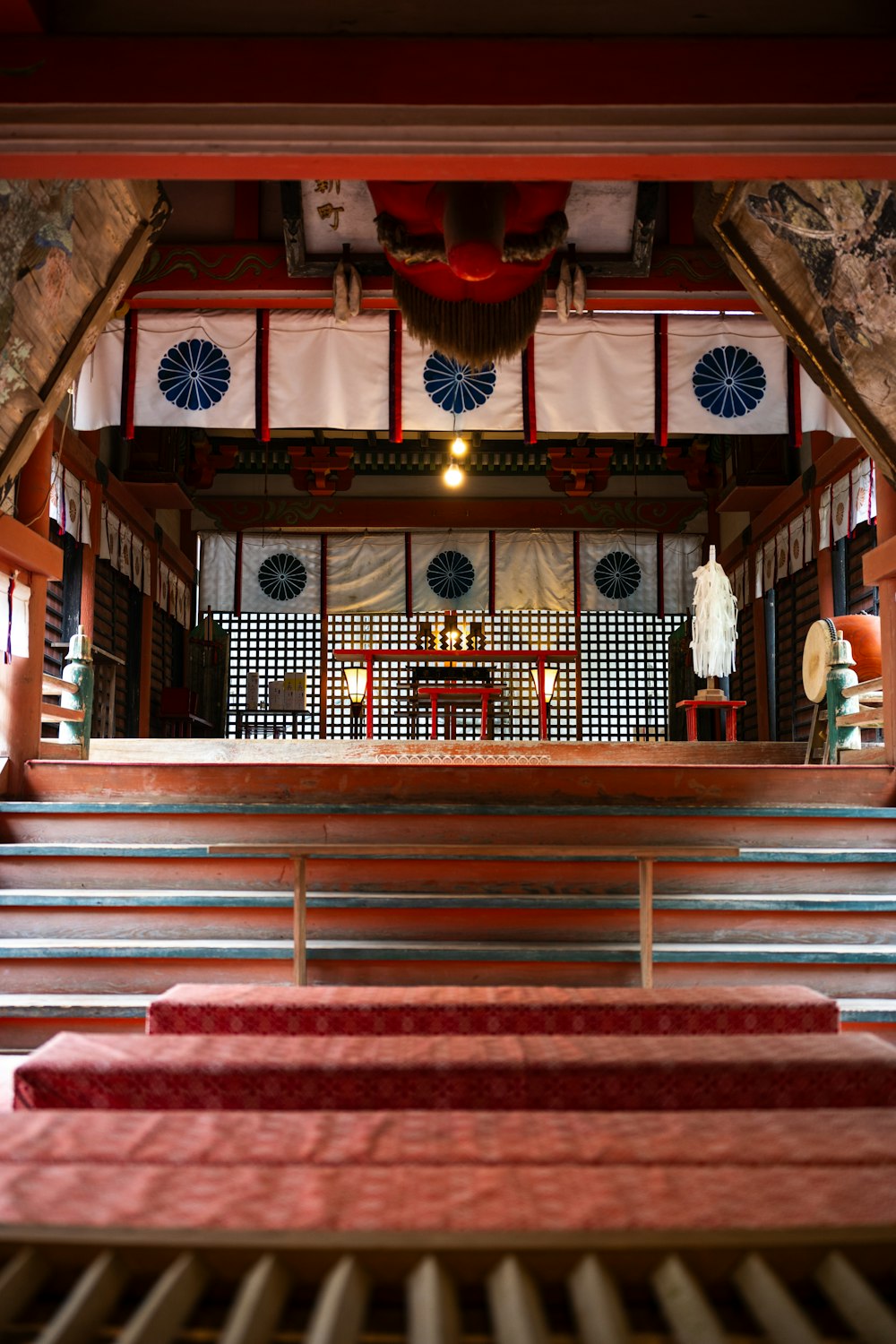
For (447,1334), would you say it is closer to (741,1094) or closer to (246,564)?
(741,1094)

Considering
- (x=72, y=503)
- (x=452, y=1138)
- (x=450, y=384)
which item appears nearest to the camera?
(x=452, y=1138)

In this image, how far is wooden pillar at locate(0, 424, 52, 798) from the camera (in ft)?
16.1

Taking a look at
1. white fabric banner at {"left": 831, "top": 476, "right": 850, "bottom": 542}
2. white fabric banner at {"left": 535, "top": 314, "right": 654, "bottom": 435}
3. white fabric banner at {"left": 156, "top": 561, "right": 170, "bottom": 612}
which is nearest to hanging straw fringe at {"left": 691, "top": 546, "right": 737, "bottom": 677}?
white fabric banner at {"left": 535, "top": 314, "right": 654, "bottom": 435}

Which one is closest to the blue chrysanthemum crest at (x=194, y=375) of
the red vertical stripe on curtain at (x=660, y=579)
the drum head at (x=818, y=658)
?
the drum head at (x=818, y=658)

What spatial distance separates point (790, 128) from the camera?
2490 millimetres

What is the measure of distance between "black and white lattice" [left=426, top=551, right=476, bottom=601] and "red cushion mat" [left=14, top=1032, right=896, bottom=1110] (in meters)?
10.5

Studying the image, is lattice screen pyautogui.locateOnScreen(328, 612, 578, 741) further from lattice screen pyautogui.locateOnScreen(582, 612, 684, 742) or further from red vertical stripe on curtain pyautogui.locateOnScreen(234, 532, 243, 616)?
red vertical stripe on curtain pyautogui.locateOnScreen(234, 532, 243, 616)

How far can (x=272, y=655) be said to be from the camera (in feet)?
40.8

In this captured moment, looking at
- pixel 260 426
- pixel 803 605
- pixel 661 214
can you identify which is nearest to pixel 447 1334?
pixel 260 426

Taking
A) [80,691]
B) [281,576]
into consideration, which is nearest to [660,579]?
[281,576]

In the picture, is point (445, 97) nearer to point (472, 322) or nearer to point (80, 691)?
point (472, 322)

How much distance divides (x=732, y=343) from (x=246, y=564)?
6.99m

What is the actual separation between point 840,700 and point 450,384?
341cm

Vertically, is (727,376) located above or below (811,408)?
above
